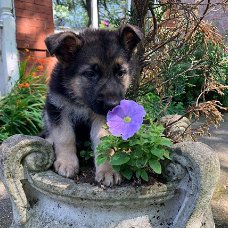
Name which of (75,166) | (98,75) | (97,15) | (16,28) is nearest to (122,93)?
(98,75)

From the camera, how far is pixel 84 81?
2.34 metres

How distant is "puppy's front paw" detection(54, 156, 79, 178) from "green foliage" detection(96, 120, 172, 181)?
0.88ft

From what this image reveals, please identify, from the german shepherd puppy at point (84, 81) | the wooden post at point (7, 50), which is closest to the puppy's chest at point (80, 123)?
the german shepherd puppy at point (84, 81)

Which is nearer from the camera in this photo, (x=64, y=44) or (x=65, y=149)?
(x=65, y=149)

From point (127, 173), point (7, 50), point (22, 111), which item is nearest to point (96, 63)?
point (127, 173)

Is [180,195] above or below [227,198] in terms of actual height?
above

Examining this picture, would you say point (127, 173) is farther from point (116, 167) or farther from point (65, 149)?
point (65, 149)

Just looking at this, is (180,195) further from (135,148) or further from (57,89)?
(57,89)

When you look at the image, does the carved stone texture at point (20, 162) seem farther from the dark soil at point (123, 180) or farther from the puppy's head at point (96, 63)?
the puppy's head at point (96, 63)

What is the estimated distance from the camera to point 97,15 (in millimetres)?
8047

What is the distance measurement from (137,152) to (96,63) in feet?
2.51

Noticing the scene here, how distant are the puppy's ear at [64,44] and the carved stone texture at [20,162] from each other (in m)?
0.58

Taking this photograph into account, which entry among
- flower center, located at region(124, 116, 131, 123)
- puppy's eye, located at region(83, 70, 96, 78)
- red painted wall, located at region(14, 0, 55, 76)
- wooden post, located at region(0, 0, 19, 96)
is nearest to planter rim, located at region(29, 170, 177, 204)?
flower center, located at region(124, 116, 131, 123)

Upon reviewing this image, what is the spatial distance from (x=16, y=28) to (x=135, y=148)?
5.30 meters
